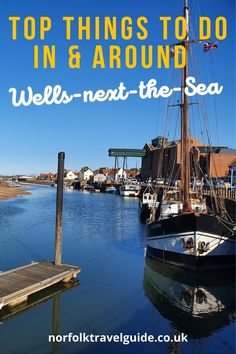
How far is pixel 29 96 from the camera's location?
49.2 ft

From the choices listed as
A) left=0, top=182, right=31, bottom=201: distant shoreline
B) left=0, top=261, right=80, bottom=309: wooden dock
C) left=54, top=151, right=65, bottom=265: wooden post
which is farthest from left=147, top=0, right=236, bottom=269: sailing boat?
left=0, top=182, right=31, bottom=201: distant shoreline

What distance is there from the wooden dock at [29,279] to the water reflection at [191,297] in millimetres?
4292

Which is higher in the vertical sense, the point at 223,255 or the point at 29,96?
the point at 29,96

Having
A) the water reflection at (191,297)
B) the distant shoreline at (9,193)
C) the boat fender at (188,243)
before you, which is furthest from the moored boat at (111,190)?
the boat fender at (188,243)

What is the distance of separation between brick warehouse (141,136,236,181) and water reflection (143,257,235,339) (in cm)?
4631

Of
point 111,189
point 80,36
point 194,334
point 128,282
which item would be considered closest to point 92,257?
point 128,282

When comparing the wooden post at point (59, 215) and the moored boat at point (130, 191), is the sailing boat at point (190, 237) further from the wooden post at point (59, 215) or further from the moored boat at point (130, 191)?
the moored boat at point (130, 191)

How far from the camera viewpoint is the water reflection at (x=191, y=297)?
47.3ft

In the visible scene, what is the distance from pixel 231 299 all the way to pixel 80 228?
21995 mm

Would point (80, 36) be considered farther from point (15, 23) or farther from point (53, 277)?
point (53, 277)

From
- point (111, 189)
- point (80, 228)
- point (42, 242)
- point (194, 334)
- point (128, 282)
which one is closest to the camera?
point (194, 334)

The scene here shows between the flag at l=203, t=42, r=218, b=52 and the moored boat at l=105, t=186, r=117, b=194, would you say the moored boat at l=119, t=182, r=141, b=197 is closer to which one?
the moored boat at l=105, t=186, r=117, b=194

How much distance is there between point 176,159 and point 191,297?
79.5 metres

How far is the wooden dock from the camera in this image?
569 inches
